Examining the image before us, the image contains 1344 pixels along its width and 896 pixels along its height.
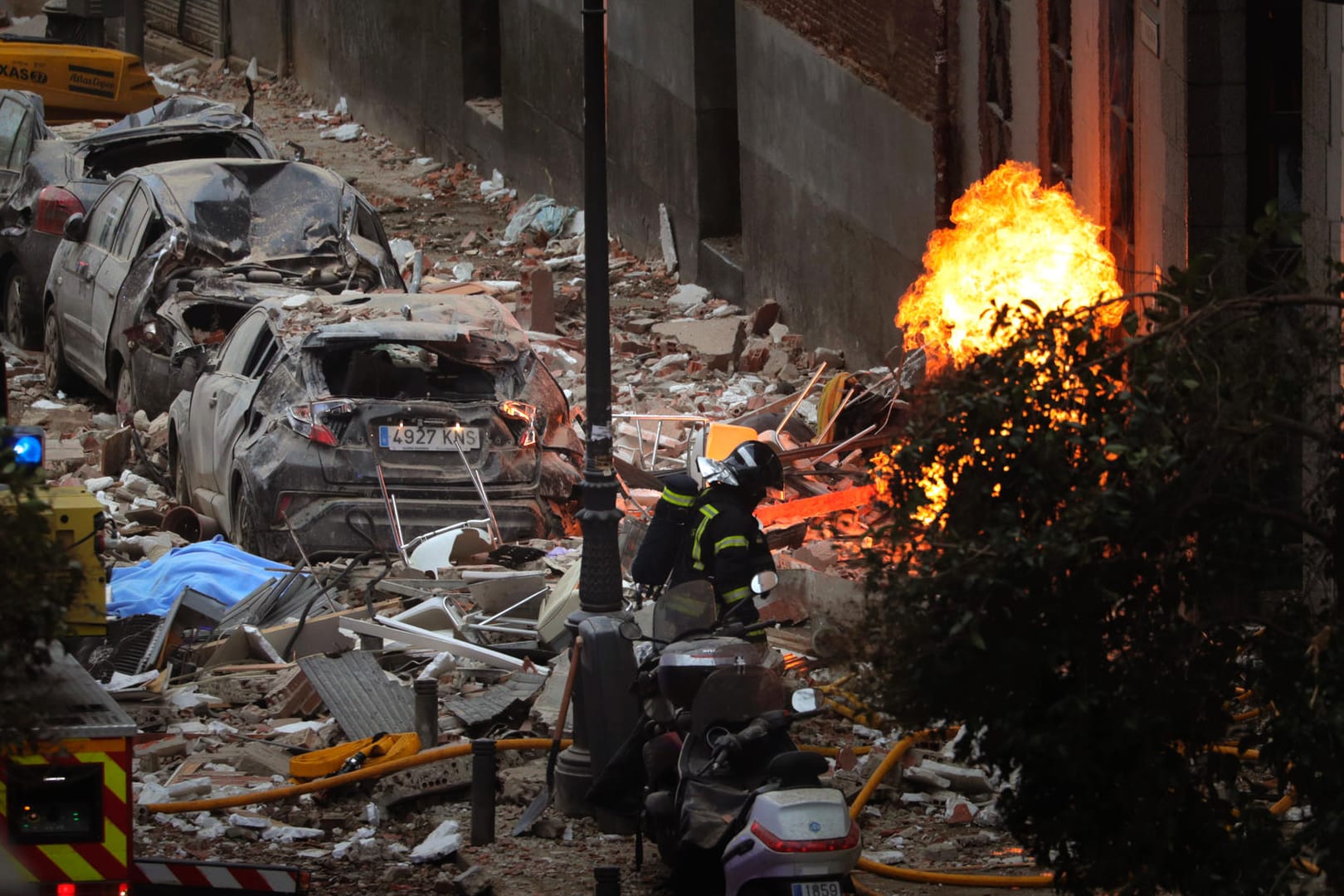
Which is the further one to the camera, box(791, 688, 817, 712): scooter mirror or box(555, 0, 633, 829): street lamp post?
box(555, 0, 633, 829): street lamp post

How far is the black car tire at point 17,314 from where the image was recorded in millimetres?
17156

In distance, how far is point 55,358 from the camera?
1620 cm

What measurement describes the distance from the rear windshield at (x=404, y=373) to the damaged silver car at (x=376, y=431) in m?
0.01

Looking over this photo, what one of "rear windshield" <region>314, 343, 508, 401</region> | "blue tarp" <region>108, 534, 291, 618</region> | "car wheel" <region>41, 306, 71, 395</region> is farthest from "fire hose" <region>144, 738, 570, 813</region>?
"car wheel" <region>41, 306, 71, 395</region>

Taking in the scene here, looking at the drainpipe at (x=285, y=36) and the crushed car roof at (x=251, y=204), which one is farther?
the drainpipe at (x=285, y=36)

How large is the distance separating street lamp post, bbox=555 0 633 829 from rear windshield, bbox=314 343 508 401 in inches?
133

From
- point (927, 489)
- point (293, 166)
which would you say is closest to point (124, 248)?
point (293, 166)

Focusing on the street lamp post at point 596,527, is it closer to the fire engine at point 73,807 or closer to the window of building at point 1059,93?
the fire engine at point 73,807

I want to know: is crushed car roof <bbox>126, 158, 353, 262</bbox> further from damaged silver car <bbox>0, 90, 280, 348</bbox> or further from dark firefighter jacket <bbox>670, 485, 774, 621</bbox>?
dark firefighter jacket <bbox>670, 485, 774, 621</bbox>

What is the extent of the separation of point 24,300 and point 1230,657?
14.2m

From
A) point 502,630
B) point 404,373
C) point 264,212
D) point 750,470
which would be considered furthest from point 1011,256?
point 264,212

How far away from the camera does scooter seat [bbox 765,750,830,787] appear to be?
20.2ft

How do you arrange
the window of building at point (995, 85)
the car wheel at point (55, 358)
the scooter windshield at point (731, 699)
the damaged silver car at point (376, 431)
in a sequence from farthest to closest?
1. the car wheel at point (55, 358)
2. the window of building at point (995, 85)
3. the damaged silver car at point (376, 431)
4. the scooter windshield at point (731, 699)

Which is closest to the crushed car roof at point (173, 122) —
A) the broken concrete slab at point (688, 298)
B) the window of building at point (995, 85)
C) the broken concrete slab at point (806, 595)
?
the broken concrete slab at point (688, 298)
